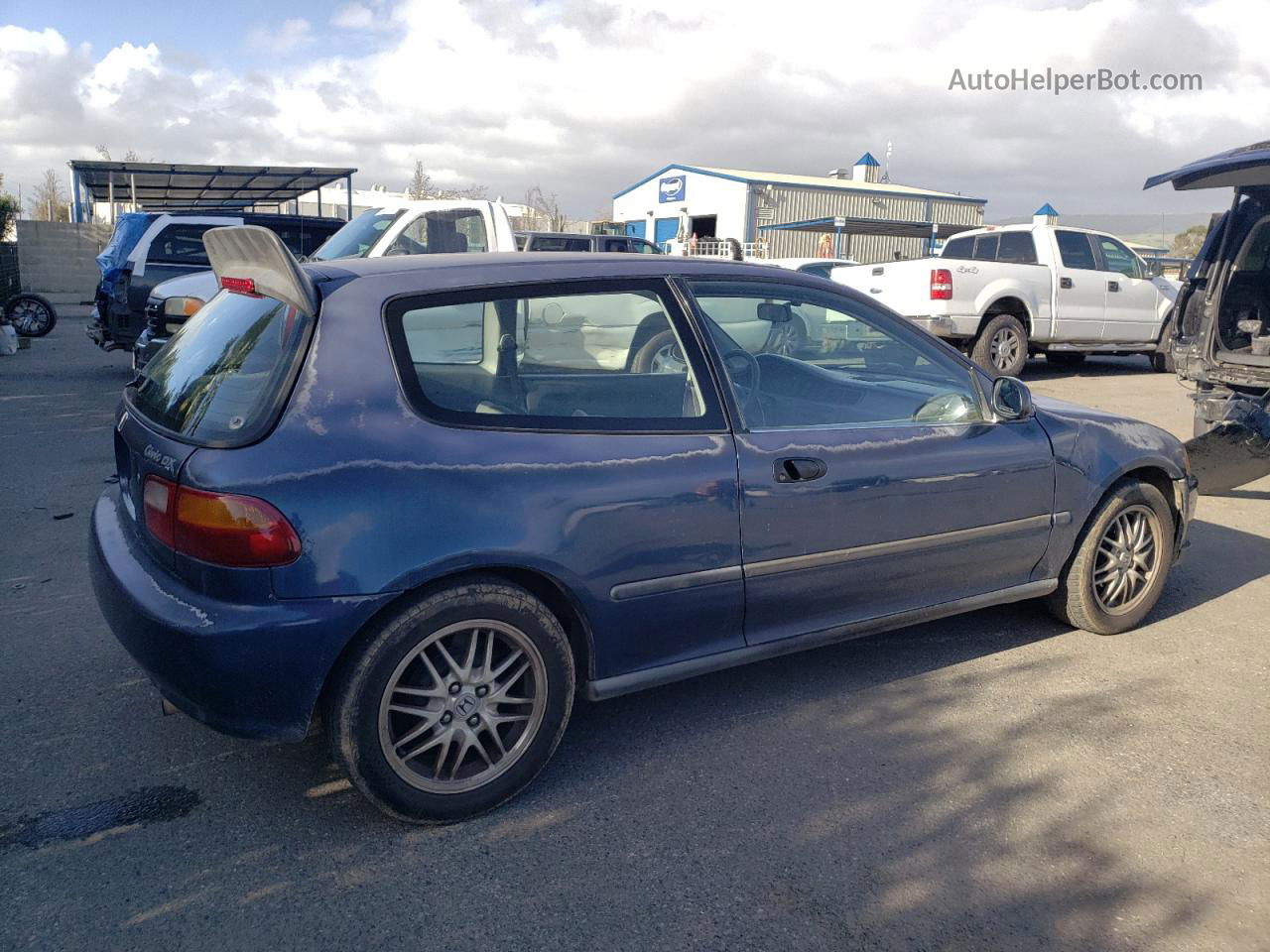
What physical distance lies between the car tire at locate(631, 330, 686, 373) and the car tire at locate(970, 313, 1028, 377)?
31.5ft

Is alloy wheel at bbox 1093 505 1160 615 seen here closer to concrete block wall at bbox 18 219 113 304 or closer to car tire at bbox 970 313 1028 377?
car tire at bbox 970 313 1028 377

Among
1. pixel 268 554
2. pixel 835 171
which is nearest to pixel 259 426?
pixel 268 554

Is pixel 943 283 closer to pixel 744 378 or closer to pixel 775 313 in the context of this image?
pixel 775 313

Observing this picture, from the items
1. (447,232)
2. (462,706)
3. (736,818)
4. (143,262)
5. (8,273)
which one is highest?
(8,273)

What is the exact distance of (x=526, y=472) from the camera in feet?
9.88

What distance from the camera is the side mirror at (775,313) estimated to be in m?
4.18

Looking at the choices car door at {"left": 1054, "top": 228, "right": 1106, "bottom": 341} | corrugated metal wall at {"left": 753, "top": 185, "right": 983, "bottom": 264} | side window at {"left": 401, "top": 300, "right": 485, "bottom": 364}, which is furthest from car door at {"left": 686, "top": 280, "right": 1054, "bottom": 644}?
corrugated metal wall at {"left": 753, "top": 185, "right": 983, "bottom": 264}

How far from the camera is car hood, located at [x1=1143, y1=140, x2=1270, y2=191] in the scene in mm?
7012

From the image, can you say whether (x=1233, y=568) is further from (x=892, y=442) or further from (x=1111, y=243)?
(x=1111, y=243)

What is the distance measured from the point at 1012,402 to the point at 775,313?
1.01 metres

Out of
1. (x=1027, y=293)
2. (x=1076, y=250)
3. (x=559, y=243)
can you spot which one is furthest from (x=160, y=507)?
(x=1076, y=250)

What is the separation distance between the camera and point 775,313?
4.28 metres

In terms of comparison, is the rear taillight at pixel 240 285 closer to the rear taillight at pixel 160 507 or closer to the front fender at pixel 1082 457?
the rear taillight at pixel 160 507

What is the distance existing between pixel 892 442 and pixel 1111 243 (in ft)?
39.1
